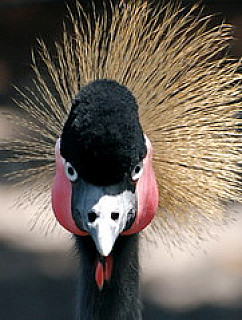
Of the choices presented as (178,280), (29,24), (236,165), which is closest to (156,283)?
(178,280)

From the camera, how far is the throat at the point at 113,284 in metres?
1.45

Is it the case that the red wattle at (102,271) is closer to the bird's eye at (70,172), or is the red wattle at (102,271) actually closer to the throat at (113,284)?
the throat at (113,284)

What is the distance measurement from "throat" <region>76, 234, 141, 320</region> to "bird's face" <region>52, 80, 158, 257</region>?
0.17m

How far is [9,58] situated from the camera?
3459mm

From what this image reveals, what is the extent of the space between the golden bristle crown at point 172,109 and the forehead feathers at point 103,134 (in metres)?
0.20

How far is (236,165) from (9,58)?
2150 millimetres

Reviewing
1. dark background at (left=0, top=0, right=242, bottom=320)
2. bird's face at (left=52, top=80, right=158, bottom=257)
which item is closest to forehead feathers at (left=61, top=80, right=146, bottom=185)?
bird's face at (left=52, top=80, right=158, bottom=257)

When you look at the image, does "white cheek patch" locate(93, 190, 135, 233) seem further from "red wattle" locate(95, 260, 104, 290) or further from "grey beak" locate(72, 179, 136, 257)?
"red wattle" locate(95, 260, 104, 290)

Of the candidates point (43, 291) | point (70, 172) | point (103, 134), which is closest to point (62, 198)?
point (70, 172)

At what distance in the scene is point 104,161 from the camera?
47.5 inches

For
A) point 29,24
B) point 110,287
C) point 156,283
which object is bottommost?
point 156,283

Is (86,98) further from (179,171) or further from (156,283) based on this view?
(156,283)

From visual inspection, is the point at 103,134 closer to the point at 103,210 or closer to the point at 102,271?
the point at 103,210

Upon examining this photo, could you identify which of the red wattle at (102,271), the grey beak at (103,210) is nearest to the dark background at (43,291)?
the red wattle at (102,271)
